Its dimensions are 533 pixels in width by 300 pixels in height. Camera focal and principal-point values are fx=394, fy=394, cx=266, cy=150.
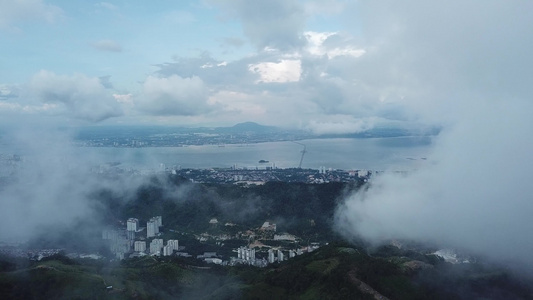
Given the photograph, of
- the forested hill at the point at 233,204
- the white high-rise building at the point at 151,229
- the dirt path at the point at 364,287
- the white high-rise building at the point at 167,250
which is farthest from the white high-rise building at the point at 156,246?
the dirt path at the point at 364,287

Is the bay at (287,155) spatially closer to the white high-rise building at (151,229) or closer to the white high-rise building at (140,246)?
the white high-rise building at (151,229)

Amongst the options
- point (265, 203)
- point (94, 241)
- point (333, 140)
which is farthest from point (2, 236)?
point (333, 140)

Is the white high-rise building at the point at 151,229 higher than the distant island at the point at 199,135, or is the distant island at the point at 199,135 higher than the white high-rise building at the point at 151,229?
the distant island at the point at 199,135

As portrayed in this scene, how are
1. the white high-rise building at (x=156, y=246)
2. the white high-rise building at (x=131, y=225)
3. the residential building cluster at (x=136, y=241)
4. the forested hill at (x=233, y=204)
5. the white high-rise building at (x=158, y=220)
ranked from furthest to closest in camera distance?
the forested hill at (x=233, y=204)
the white high-rise building at (x=158, y=220)
the white high-rise building at (x=131, y=225)
the white high-rise building at (x=156, y=246)
the residential building cluster at (x=136, y=241)

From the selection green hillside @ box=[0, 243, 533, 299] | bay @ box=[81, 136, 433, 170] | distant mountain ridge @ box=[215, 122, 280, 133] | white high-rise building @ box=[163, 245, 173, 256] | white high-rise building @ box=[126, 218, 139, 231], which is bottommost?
white high-rise building @ box=[163, 245, 173, 256]

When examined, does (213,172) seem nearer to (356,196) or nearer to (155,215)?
(155,215)

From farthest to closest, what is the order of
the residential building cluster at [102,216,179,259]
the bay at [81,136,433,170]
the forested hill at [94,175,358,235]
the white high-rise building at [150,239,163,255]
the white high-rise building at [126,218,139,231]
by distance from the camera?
the bay at [81,136,433,170] < the forested hill at [94,175,358,235] < the white high-rise building at [126,218,139,231] < the white high-rise building at [150,239,163,255] < the residential building cluster at [102,216,179,259]

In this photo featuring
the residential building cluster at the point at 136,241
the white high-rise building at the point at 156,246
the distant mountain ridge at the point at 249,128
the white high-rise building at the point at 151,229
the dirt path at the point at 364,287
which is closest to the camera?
the dirt path at the point at 364,287

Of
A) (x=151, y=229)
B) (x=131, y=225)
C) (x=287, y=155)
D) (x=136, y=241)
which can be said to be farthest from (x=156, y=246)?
(x=287, y=155)

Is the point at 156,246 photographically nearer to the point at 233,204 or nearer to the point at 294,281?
the point at 233,204

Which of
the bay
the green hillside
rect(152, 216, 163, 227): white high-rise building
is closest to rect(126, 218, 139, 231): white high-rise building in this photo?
rect(152, 216, 163, 227): white high-rise building

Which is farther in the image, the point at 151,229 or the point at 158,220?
the point at 158,220

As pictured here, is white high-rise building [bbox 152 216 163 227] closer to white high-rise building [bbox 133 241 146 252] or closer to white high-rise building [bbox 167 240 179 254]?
white high-rise building [bbox 133 241 146 252]
